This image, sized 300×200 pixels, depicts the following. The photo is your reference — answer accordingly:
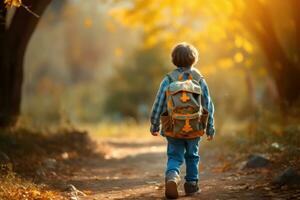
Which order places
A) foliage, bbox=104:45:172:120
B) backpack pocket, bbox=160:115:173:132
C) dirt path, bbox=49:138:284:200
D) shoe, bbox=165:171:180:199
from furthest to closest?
foliage, bbox=104:45:172:120 → dirt path, bbox=49:138:284:200 → backpack pocket, bbox=160:115:173:132 → shoe, bbox=165:171:180:199

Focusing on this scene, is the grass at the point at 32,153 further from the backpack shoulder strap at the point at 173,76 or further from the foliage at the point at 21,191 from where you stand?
the backpack shoulder strap at the point at 173,76

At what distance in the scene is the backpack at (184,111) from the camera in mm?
7023

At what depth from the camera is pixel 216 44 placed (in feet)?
85.8

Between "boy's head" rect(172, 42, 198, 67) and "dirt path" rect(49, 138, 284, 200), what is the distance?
1.58 meters

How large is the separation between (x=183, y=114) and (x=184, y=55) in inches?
28.2

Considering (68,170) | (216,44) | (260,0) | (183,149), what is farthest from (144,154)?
(216,44)

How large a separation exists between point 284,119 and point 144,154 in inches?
130

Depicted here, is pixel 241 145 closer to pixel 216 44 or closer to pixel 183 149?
pixel 183 149

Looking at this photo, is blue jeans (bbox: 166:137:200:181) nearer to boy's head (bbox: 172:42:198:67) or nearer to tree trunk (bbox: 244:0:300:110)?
boy's head (bbox: 172:42:198:67)

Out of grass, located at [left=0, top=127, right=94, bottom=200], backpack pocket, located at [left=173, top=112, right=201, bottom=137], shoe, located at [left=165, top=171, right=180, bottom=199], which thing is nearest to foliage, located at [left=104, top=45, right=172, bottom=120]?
grass, located at [left=0, top=127, right=94, bottom=200]

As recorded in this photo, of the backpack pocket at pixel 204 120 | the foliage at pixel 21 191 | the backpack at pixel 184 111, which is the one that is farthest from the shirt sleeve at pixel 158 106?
the foliage at pixel 21 191

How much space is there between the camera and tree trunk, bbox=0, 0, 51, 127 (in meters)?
11.8

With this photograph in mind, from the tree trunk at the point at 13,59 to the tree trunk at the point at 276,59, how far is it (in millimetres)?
5663

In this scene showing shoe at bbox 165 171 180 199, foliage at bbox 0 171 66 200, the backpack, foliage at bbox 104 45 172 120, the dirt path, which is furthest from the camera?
foliage at bbox 104 45 172 120
